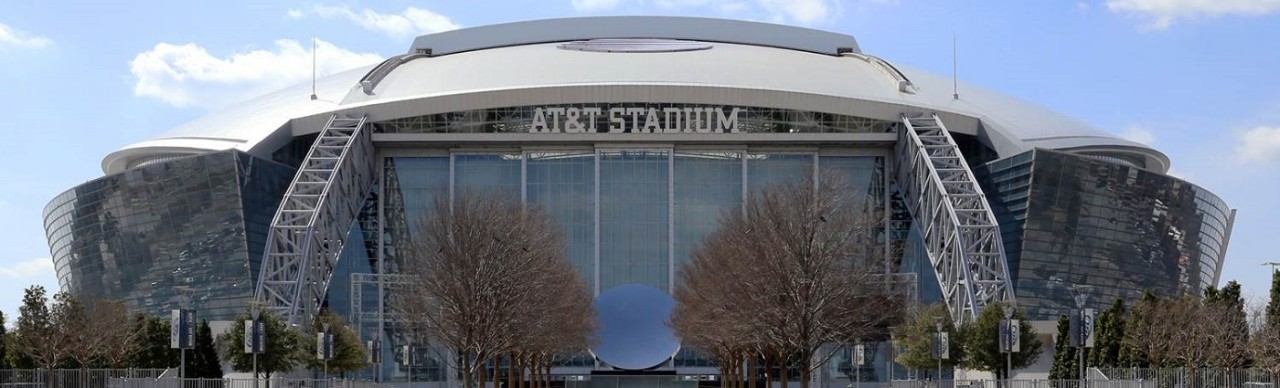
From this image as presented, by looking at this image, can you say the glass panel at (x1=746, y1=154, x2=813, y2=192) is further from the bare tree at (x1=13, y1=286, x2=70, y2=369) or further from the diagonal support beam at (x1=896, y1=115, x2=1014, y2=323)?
the bare tree at (x1=13, y1=286, x2=70, y2=369)

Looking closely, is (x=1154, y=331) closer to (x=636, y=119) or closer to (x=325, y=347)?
(x=325, y=347)

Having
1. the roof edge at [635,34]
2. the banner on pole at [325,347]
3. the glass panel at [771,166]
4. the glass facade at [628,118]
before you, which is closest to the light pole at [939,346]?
the banner on pole at [325,347]

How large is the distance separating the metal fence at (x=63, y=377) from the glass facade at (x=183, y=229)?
3357cm

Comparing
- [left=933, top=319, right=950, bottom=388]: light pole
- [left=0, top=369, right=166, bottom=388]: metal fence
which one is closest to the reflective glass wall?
[left=933, top=319, right=950, bottom=388]: light pole

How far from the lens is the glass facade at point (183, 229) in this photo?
10738 cm

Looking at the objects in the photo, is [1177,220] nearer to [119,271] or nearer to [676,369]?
[676,369]

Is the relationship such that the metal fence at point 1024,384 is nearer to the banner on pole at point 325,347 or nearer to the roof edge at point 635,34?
the banner on pole at point 325,347

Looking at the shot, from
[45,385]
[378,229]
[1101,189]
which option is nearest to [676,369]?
[378,229]

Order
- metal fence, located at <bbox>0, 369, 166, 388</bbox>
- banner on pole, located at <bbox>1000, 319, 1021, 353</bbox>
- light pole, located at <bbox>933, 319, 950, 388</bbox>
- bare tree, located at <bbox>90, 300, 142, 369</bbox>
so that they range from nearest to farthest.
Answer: metal fence, located at <bbox>0, 369, 166, 388</bbox>, banner on pole, located at <bbox>1000, 319, 1021, 353</bbox>, light pole, located at <bbox>933, 319, 950, 388</bbox>, bare tree, located at <bbox>90, 300, 142, 369</bbox>

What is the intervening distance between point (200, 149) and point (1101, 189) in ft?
187

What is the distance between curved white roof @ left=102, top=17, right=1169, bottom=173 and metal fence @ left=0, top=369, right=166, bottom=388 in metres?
40.3

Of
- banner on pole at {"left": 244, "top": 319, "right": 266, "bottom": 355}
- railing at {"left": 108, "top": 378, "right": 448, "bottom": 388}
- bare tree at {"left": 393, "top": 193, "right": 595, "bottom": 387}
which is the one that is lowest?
railing at {"left": 108, "top": 378, "right": 448, "bottom": 388}

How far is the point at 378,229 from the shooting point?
121 meters

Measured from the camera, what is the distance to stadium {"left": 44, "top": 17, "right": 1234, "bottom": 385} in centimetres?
10788
